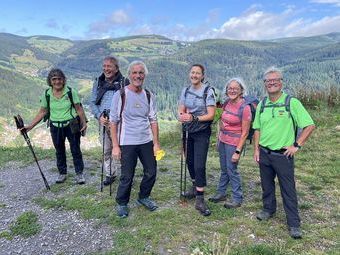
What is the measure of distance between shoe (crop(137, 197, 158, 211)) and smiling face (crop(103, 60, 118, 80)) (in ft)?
9.33

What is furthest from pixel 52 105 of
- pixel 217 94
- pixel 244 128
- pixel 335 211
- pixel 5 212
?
pixel 335 211

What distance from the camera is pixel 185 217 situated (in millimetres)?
7121

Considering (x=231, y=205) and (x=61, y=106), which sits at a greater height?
(x=61, y=106)

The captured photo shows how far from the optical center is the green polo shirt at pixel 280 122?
6.04 metres

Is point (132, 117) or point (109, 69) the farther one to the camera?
point (109, 69)

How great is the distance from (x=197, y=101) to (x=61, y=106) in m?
3.62

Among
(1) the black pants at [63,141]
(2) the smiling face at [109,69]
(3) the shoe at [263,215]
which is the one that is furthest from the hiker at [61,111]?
(3) the shoe at [263,215]

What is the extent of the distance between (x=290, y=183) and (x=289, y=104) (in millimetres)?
1462

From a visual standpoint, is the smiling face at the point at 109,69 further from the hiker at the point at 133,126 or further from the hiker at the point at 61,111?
the hiker at the point at 133,126

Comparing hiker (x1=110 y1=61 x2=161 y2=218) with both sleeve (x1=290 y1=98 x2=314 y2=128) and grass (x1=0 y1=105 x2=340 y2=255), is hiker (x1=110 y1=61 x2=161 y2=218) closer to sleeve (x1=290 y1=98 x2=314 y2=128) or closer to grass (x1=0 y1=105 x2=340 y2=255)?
grass (x1=0 y1=105 x2=340 y2=255)

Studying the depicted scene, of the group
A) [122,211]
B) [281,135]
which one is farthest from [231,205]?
[122,211]

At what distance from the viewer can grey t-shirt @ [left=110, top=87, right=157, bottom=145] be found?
6.66 m

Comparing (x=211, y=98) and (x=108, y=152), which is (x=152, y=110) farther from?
(x=108, y=152)

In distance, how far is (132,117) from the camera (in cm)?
671
